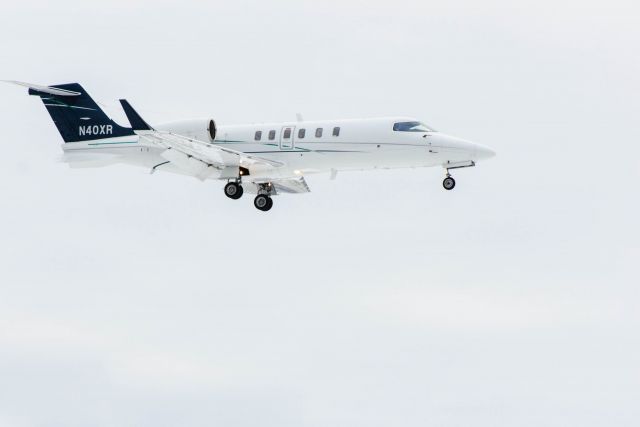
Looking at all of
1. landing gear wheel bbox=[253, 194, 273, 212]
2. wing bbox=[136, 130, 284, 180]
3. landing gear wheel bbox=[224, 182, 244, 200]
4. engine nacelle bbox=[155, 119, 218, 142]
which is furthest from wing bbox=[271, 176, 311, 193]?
engine nacelle bbox=[155, 119, 218, 142]

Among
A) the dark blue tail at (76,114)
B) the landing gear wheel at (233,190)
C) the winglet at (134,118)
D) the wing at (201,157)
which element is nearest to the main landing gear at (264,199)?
the landing gear wheel at (233,190)

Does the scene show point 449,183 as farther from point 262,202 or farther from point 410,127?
point 262,202

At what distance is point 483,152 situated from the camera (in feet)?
145

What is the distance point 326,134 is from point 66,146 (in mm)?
10403

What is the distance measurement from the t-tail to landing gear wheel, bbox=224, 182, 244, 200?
4410 millimetres

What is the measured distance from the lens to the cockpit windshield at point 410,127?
4525 cm

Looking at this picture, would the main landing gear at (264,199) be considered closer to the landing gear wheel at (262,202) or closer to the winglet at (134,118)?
the landing gear wheel at (262,202)

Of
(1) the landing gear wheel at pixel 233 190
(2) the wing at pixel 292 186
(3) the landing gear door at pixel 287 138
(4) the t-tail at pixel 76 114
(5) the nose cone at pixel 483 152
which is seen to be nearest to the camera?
(5) the nose cone at pixel 483 152

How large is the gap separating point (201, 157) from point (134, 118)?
327 centimetres

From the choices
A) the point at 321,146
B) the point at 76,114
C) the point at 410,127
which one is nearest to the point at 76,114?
the point at 76,114

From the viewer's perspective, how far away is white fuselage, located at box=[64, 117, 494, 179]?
1762 inches

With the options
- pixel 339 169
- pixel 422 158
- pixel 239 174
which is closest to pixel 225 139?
pixel 239 174

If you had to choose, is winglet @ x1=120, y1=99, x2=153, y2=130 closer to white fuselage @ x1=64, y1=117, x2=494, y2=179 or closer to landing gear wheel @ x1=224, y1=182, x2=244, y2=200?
white fuselage @ x1=64, y1=117, x2=494, y2=179

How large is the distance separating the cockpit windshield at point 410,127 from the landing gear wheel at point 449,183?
1.92m
